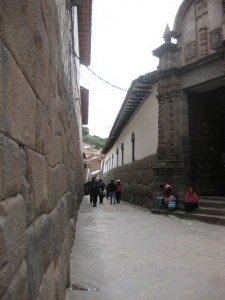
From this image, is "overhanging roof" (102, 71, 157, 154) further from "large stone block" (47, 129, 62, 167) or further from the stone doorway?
"large stone block" (47, 129, 62, 167)

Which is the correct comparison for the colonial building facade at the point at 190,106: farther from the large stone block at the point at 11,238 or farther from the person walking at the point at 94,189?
the large stone block at the point at 11,238

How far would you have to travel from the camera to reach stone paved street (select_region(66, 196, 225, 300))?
3.66 metres

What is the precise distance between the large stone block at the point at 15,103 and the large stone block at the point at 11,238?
26 cm

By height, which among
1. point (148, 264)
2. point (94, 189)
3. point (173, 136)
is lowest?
point (148, 264)

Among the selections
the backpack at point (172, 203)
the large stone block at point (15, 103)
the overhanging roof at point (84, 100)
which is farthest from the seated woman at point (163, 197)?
the large stone block at point (15, 103)

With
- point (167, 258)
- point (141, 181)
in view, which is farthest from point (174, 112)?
point (167, 258)

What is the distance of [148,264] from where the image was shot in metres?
4.82

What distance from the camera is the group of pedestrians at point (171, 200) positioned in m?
10.6

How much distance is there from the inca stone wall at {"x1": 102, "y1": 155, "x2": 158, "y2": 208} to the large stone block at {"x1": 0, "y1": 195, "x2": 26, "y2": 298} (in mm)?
11857

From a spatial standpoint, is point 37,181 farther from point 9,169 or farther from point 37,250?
point 9,169

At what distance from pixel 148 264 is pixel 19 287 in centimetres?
369

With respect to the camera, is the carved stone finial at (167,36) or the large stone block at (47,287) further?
the carved stone finial at (167,36)

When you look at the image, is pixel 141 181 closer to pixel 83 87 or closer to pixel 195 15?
pixel 83 87

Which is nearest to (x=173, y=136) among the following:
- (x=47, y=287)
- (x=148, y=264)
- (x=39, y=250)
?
(x=148, y=264)
